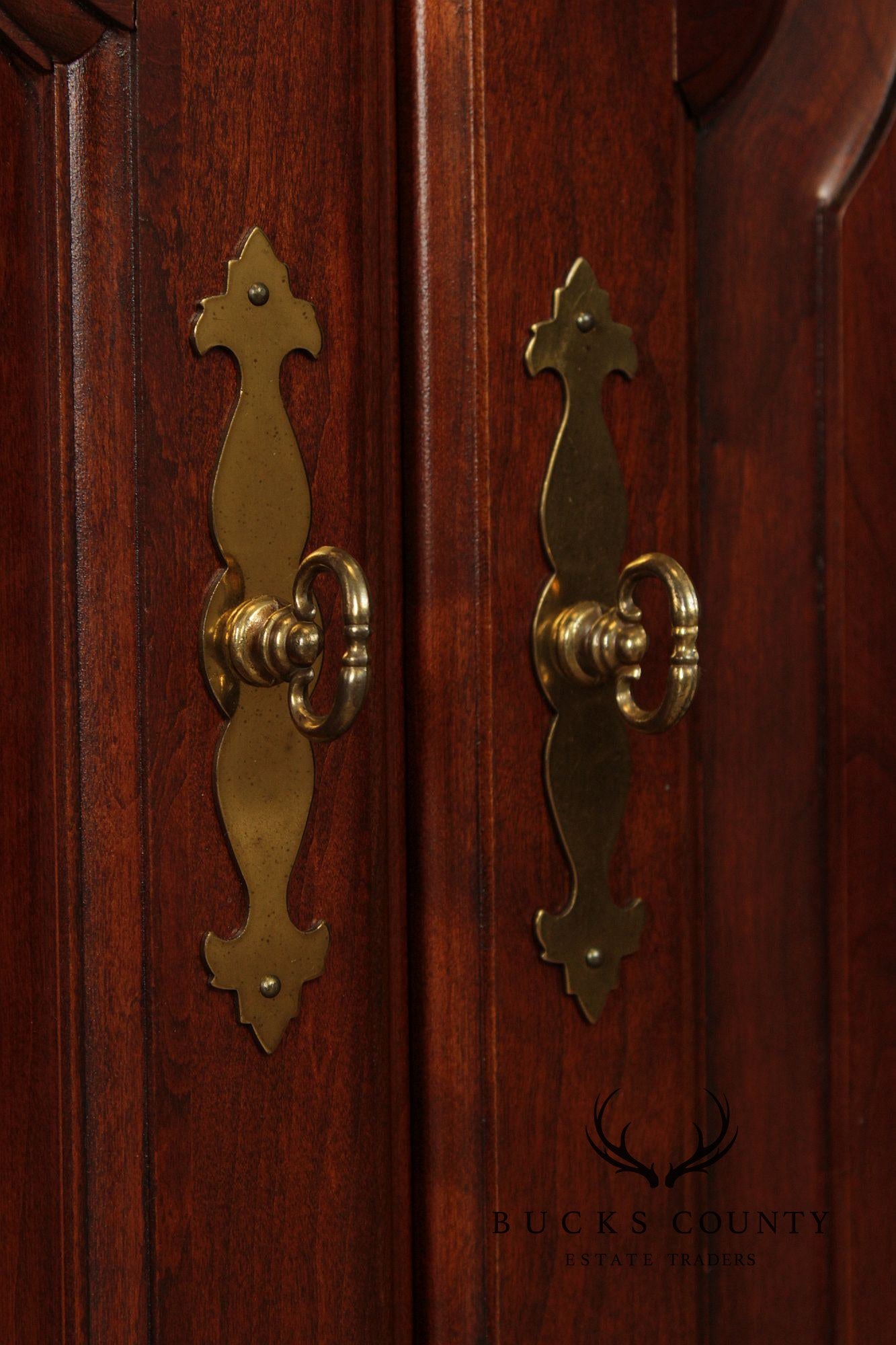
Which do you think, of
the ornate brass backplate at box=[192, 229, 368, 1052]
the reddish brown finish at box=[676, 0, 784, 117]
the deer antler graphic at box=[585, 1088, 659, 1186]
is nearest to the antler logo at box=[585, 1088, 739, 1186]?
the deer antler graphic at box=[585, 1088, 659, 1186]

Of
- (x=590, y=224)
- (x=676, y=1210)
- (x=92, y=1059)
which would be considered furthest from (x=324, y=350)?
(x=676, y=1210)

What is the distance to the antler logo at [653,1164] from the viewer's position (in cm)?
52

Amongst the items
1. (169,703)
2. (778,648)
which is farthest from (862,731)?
(169,703)

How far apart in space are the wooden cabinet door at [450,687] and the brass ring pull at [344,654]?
0.09ft

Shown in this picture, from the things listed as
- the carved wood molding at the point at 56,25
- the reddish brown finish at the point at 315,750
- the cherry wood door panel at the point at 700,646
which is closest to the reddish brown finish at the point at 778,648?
the cherry wood door panel at the point at 700,646

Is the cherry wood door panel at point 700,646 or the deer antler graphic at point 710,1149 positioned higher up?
the cherry wood door panel at point 700,646

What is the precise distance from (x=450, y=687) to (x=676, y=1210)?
224 mm

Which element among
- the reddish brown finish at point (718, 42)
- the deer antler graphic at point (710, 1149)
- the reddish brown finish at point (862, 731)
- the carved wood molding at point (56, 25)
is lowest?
the deer antler graphic at point (710, 1149)

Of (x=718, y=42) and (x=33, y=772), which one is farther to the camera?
(x=718, y=42)

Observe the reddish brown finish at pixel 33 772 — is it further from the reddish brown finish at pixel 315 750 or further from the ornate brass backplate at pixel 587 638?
the ornate brass backplate at pixel 587 638

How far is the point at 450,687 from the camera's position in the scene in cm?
48

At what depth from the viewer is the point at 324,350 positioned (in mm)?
459

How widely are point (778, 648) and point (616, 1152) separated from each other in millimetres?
199

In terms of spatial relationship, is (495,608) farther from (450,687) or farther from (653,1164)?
(653,1164)
